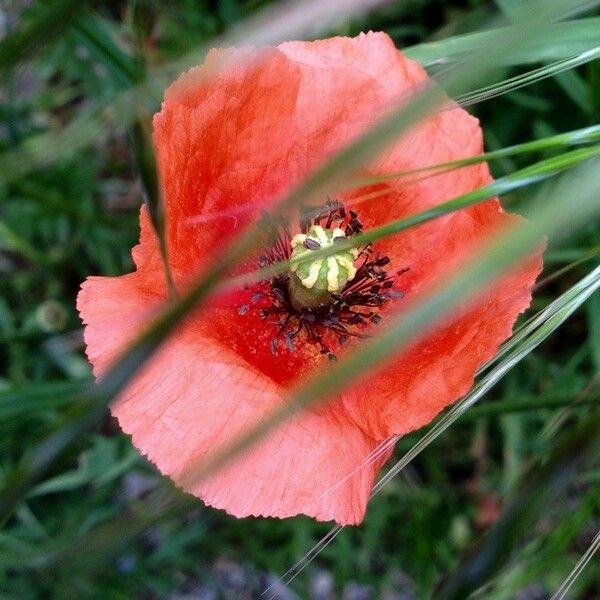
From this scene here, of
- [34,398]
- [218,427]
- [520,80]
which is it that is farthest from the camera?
[34,398]

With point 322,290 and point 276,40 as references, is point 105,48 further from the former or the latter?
point 276,40

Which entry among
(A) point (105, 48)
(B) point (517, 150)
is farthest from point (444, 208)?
(A) point (105, 48)

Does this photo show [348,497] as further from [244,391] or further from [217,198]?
[217,198]

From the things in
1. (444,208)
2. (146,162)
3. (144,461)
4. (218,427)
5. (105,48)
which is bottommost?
(144,461)

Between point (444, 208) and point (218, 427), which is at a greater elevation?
point (444, 208)

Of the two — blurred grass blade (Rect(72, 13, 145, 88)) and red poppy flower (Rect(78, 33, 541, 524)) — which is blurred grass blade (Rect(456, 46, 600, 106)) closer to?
red poppy flower (Rect(78, 33, 541, 524))

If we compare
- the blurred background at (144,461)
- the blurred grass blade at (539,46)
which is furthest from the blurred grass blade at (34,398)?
the blurred grass blade at (539,46)

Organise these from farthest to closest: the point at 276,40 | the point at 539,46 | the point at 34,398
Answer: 1. the point at 34,398
2. the point at 539,46
3. the point at 276,40

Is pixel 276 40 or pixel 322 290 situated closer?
pixel 276 40

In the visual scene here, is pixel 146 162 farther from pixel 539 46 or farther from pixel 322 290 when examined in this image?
pixel 539 46

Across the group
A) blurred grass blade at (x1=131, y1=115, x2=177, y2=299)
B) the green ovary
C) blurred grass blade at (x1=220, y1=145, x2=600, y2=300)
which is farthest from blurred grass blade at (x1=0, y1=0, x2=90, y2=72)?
the green ovary
